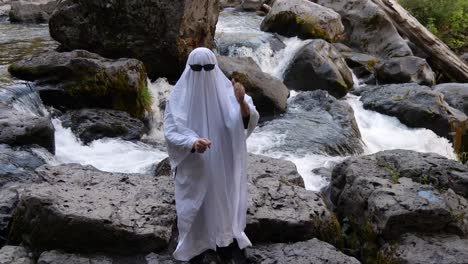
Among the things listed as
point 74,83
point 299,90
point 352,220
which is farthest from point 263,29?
point 352,220

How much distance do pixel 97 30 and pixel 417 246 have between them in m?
6.85

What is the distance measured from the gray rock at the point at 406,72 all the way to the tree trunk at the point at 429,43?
0.94 m

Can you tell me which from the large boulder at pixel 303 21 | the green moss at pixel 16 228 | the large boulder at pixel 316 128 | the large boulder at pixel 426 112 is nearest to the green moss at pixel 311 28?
the large boulder at pixel 303 21

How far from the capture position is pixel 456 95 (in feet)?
37.1

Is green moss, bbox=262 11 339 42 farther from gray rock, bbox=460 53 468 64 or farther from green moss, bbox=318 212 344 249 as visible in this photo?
green moss, bbox=318 212 344 249

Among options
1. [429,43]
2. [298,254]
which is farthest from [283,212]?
[429,43]

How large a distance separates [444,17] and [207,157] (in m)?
14.7

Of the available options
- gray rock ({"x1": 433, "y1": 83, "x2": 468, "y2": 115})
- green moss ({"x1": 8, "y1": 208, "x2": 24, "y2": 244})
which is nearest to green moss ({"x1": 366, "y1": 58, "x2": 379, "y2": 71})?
gray rock ({"x1": 433, "y1": 83, "x2": 468, "y2": 115})

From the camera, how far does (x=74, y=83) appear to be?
Result: 8055 mm

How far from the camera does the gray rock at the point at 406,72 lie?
40.2 ft

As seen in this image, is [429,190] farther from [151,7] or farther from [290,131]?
[151,7]

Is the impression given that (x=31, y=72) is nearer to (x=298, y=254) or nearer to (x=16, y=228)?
(x=16, y=228)

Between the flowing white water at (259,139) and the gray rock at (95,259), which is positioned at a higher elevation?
the gray rock at (95,259)

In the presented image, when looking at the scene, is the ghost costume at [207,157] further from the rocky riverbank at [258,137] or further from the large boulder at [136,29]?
the large boulder at [136,29]
